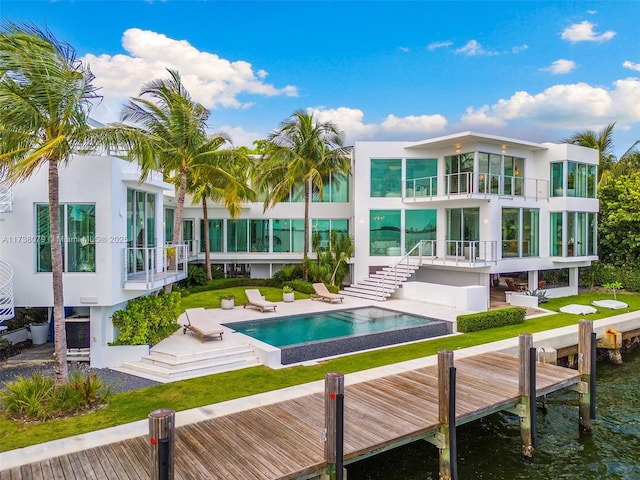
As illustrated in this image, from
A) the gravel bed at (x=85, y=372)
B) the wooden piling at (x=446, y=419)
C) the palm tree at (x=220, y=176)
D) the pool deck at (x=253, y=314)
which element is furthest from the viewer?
the palm tree at (x=220, y=176)

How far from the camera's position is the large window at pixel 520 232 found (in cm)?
2173

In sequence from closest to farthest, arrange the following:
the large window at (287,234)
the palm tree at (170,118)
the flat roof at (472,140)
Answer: the palm tree at (170,118) < the flat roof at (472,140) < the large window at (287,234)

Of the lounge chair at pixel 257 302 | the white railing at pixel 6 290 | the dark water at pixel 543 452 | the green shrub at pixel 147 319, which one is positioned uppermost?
the white railing at pixel 6 290

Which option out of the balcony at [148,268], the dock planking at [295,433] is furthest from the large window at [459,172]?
the balcony at [148,268]

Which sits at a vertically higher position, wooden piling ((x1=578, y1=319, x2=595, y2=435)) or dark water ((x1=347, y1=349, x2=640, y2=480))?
wooden piling ((x1=578, y1=319, x2=595, y2=435))

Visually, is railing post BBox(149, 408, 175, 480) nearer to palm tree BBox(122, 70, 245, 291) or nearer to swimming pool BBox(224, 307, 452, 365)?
swimming pool BBox(224, 307, 452, 365)

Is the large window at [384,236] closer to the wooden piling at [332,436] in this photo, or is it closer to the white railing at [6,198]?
the white railing at [6,198]

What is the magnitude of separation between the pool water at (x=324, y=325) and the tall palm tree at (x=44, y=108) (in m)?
6.55

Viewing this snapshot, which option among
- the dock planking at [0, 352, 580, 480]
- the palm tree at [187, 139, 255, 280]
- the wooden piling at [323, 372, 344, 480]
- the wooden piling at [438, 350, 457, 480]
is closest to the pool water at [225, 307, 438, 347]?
the dock planking at [0, 352, 580, 480]

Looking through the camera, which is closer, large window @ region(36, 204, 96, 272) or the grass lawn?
the grass lawn

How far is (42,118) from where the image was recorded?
8680 mm

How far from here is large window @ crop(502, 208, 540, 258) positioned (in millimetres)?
21734

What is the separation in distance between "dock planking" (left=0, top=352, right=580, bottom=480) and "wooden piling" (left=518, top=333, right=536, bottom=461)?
0.63 feet

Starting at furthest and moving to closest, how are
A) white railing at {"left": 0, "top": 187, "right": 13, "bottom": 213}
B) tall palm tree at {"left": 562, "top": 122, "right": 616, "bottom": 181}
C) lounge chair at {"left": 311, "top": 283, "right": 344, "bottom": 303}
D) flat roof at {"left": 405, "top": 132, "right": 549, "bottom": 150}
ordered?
1. tall palm tree at {"left": 562, "top": 122, "right": 616, "bottom": 181}
2. flat roof at {"left": 405, "top": 132, "right": 549, "bottom": 150}
3. lounge chair at {"left": 311, "top": 283, "right": 344, "bottom": 303}
4. white railing at {"left": 0, "top": 187, "right": 13, "bottom": 213}
